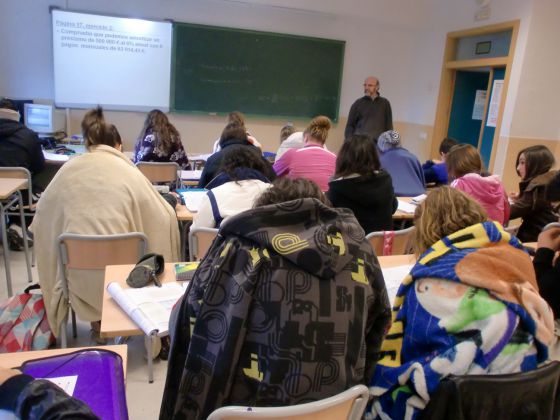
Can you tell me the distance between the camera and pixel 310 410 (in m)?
0.97

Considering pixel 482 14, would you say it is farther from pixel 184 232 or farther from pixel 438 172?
pixel 184 232

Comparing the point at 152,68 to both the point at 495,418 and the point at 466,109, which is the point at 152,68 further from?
the point at 495,418

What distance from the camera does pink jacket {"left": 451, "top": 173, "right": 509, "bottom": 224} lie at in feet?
9.52

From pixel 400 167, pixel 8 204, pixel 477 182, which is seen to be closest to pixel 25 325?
pixel 8 204

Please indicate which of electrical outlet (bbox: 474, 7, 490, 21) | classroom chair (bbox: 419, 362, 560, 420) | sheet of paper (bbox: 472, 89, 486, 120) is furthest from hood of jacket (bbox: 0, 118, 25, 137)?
sheet of paper (bbox: 472, 89, 486, 120)

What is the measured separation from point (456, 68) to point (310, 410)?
650 cm

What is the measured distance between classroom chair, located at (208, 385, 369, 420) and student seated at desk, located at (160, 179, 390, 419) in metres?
0.05

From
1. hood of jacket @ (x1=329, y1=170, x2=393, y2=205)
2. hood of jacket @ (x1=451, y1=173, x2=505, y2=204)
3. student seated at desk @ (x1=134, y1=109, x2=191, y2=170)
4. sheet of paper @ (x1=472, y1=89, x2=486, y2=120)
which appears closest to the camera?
hood of jacket @ (x1=329, y1=170, x2=393, y2=205)

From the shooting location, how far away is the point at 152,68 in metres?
6.07

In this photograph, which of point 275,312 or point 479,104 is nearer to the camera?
point 275,312

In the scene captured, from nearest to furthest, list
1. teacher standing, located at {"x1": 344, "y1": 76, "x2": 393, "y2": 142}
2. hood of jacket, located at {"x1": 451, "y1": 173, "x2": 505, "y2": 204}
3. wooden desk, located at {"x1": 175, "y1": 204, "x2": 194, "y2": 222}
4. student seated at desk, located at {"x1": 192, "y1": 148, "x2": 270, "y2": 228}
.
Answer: student seated at desk, located at {"x1": 192, "y1": 148, "x2": 270, "y2": 228} → wooden desk, located at {"x1": 175, "y1": 204, "x2": 194, "y2": 222} → hood of jacket, located at {"x1": 451, "y1": 173, "x2": 505, "y2": 204} → teacher standing, located at {"x1": 344, "y1": 76, "x2": 393, "y2": 142}

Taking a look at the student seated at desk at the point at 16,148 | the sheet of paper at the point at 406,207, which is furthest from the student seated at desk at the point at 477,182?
the student seated at desk at the point at 16,148

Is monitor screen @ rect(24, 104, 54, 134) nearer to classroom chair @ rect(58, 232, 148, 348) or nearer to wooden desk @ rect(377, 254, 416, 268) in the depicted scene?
classroom chair @ rect(58, 232, 148, 348)

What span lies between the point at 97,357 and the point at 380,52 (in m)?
6.84
